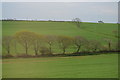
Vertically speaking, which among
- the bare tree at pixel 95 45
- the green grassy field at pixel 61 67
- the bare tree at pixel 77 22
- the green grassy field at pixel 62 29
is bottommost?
the green grassy field at pixel 61 67

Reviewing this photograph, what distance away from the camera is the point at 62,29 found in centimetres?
406

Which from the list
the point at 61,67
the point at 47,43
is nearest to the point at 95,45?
the point at 61,67

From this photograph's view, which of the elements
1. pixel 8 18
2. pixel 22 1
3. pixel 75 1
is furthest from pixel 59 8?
pixel 8 18

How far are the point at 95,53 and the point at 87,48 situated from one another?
0.67ft

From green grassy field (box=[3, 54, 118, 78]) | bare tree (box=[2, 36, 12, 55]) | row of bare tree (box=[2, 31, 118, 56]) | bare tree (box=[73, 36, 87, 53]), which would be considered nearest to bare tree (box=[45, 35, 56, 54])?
row of bare tree (box=[2, 31, 118, 56])

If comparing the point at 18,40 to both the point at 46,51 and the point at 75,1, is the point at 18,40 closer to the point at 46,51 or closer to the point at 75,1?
the point at 46,51

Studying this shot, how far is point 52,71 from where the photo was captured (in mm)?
3750

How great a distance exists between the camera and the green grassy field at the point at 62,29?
3873mm

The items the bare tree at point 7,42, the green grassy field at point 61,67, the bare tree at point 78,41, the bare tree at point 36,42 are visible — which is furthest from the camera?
the bare tree at point 78,41

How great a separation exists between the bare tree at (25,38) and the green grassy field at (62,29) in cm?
7

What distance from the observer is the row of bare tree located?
12.7 feet

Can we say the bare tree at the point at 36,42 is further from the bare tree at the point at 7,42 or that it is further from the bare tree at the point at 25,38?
the bare tree at the point at 7,42

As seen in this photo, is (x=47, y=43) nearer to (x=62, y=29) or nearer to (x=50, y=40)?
(x=50, y=40)

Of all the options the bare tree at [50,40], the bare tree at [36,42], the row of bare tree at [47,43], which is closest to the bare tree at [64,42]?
the row of bare tree at [47,43]
